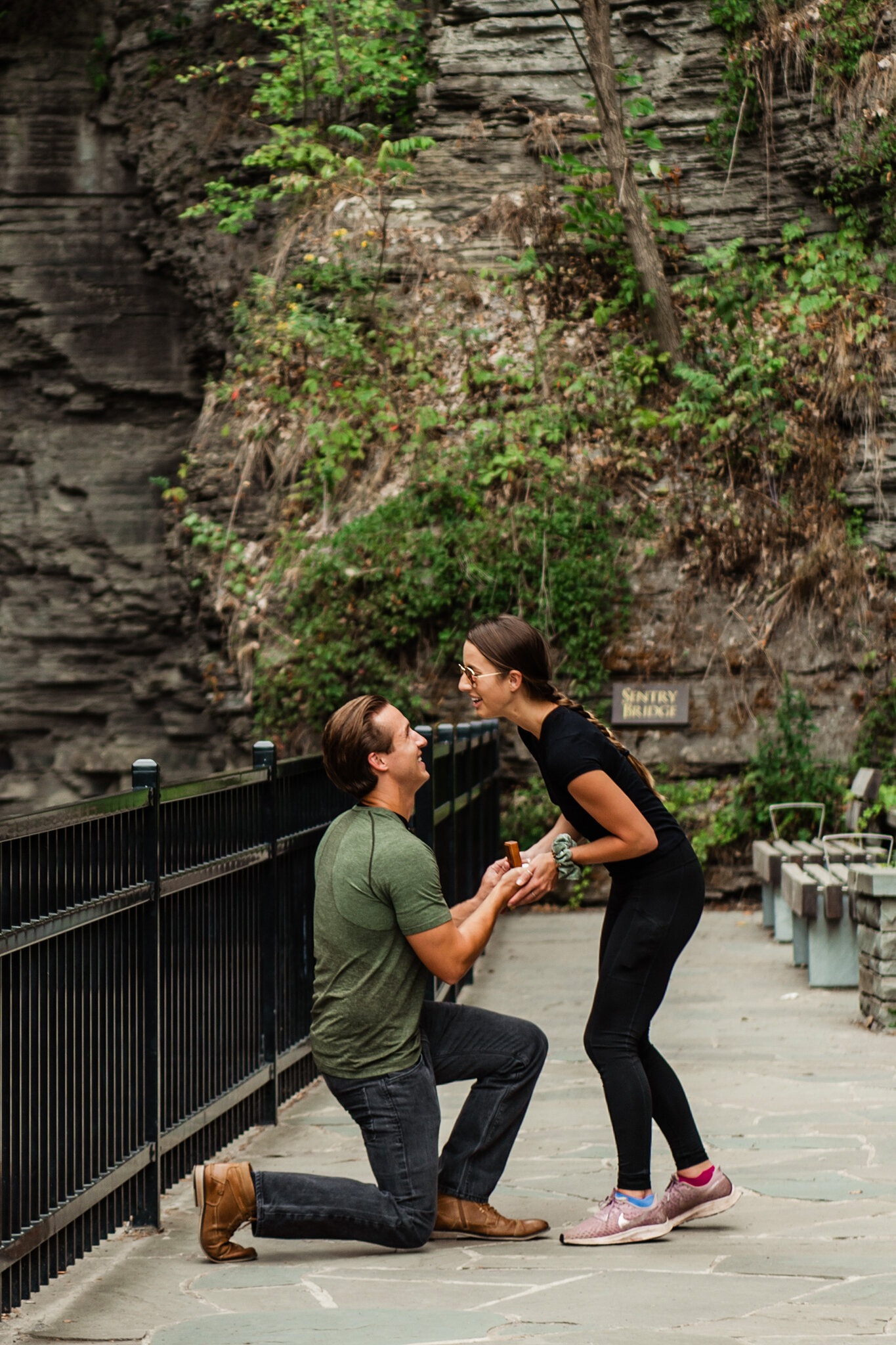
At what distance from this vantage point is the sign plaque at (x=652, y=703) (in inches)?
510

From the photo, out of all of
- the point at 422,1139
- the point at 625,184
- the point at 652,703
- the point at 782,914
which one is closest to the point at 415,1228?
the point at 422,1139

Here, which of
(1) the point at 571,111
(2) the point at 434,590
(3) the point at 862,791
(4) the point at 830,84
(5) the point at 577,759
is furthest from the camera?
(1) the point at 571,111

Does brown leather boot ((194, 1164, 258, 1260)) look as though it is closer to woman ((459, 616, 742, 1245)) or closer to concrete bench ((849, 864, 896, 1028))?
woman ((459, 616, 742, 1245))

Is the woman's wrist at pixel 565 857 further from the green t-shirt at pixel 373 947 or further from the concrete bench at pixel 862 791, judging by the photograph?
the concrete bench at pixel 862 791

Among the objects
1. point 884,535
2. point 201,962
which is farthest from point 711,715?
point 201,962

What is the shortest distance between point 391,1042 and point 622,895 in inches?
32.3

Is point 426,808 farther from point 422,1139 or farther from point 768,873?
point 768,873

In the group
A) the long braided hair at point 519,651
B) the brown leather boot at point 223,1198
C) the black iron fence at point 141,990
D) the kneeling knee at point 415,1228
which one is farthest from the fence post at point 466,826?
the brown leather boot at point 223,1198

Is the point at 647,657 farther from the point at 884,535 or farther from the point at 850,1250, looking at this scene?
the point at 850,1250

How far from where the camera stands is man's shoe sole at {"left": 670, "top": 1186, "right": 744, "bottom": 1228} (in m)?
4.20

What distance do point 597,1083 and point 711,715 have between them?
697cm

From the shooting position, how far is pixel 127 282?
16688 millimetres

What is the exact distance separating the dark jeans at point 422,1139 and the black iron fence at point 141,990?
540mm

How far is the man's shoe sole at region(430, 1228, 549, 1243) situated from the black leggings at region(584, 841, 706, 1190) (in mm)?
325
